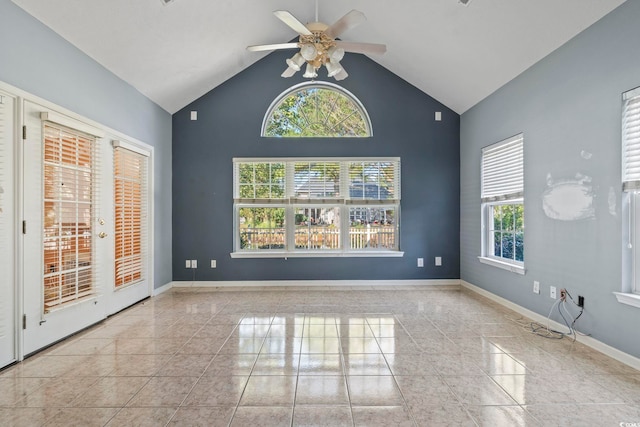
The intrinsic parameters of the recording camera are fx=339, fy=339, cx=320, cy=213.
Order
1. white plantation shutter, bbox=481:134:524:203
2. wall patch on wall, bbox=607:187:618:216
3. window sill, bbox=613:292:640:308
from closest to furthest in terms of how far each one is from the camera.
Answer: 1. window sill, bbox=613:292:640:308
2. wall patch on wall, bbox=607:187:618:216
3. white plantation shutter, bbox=481:134:524:203

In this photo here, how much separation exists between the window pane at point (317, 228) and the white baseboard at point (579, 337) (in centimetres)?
222

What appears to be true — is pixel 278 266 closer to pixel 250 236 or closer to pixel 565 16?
pixel 250 236

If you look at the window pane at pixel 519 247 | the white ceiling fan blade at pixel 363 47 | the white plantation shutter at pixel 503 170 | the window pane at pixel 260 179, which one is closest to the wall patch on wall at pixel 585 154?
the white plantation shutter at pixel 503 170

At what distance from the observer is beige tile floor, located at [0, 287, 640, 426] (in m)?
1.94

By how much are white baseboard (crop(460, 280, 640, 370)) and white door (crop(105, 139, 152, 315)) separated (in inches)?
181

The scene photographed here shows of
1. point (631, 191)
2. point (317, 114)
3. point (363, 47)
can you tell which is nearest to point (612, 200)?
point (631, 191)

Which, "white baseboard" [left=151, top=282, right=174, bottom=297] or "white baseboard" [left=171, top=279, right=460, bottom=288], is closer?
"white baseboard" [left=151, top=282, right=174, bottom=297]

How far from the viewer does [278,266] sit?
5332 mm

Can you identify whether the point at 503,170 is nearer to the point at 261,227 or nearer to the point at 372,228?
the point at 372,228

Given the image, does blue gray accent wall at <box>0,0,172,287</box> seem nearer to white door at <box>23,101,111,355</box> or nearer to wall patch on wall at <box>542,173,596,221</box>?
white door at <box>23,101,111,355</box>

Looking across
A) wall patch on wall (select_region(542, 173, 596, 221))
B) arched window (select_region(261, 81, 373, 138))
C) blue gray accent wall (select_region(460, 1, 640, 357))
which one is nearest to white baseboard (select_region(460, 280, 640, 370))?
blue gray accent wall (select_region(460, 1, 640, 357))

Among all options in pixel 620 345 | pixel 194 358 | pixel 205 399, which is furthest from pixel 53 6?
pixel 620 345

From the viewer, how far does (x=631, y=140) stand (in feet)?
8.39

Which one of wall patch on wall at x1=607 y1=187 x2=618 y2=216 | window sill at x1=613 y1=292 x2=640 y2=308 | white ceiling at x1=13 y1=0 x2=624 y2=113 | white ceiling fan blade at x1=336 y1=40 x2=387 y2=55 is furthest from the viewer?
white ceiling fan blade at x1=336 y1=40 x2=387 y2=55
